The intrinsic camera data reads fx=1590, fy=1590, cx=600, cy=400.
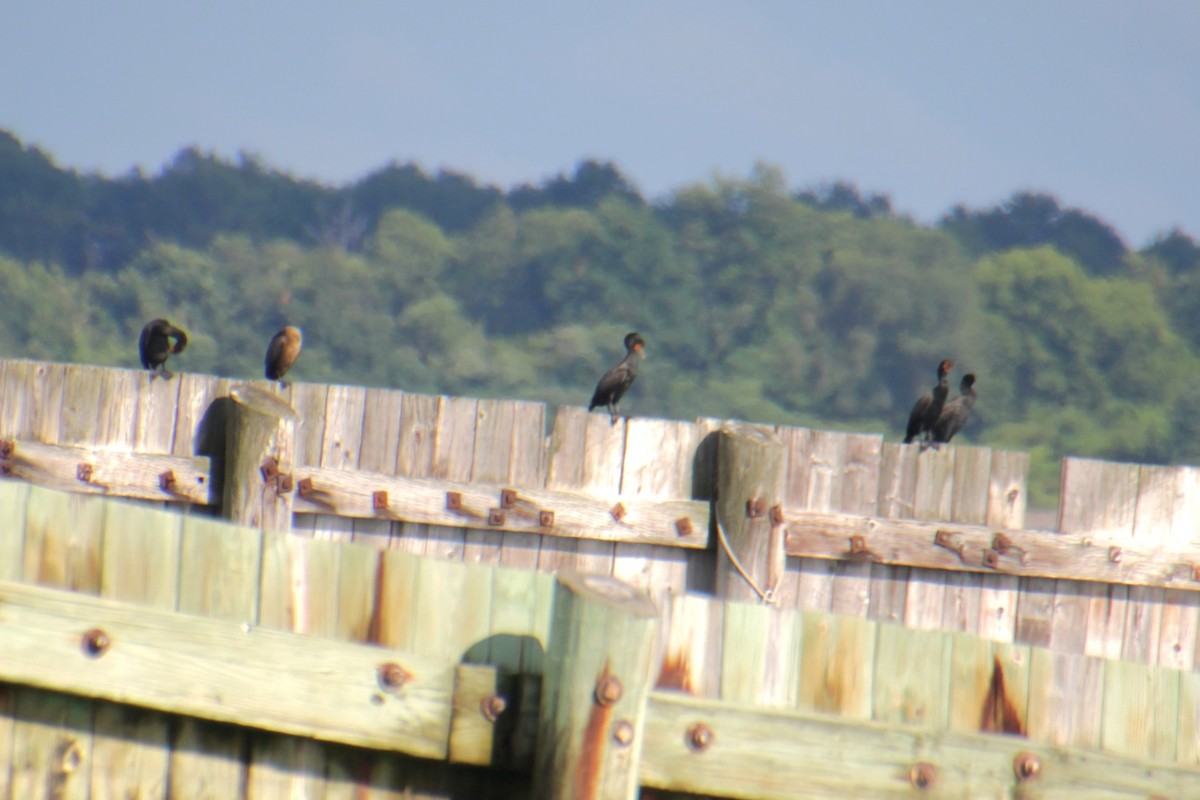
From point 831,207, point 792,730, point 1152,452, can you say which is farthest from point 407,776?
point 831,207

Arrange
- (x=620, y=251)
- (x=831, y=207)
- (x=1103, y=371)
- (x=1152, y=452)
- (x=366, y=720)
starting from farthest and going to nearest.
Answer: (x=831, y=207) → (x=620, y=251) → (x=1103, y=371) → (x=1152, y=452) → (x=366, y=720)

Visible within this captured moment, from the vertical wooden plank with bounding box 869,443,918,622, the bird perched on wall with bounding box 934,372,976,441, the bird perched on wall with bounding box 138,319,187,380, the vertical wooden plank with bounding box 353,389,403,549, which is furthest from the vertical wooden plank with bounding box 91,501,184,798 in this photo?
the bird perched on wall with bounding box 934,372,976,441

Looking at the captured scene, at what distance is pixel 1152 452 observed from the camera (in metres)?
76.1

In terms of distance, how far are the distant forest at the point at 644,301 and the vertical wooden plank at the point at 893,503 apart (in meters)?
60.2

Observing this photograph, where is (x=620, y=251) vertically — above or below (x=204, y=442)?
above

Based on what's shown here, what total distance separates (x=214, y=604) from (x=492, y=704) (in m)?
0.57

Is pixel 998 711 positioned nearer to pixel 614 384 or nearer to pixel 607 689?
pixel 607 689

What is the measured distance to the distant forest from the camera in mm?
76375

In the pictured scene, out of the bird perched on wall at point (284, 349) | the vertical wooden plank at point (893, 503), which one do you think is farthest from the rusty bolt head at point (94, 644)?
the bird perched on wall at point (284, 349)

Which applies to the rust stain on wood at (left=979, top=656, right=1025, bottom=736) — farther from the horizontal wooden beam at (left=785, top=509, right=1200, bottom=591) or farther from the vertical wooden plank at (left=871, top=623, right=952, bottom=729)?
the horizontal wooden beam at (left=785, top=509, right=1200, bottom=591)

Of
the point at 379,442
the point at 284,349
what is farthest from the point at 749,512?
the point at 284,349

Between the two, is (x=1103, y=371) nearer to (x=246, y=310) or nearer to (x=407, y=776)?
(x=246, y=310)

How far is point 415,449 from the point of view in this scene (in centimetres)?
618

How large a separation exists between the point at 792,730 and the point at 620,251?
88972mm
